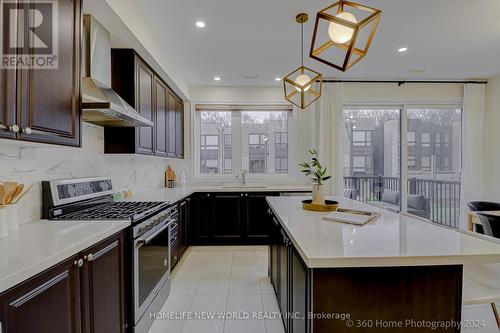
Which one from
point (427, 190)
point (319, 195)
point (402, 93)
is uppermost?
point (402, 93)

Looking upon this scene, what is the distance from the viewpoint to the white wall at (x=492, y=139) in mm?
4340

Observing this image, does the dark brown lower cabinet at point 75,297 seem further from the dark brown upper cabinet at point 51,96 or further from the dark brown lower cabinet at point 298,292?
the dark brown lower cabinet at point 298,292

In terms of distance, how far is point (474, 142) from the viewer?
4.48 metres

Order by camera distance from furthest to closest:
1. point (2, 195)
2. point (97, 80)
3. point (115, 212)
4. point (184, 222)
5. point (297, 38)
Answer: point (184, 222) < point (297, 38) < point (97, 80) < point (115, 212) < point (2, 195)

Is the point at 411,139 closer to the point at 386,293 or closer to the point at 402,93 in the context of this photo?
the point at 402,93

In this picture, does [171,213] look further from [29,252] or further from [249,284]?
[29,252]

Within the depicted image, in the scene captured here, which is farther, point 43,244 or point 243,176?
point 243,176

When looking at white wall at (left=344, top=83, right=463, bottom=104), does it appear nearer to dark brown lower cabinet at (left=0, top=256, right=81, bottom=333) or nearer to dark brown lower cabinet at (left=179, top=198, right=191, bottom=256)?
dark brown lower cabinet at (left=179, top=198, right=191, bottom=256)

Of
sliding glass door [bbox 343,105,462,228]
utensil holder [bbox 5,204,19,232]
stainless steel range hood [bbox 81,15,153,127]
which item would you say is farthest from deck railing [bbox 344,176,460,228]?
utensil holder [bbox 5,204,19,232]

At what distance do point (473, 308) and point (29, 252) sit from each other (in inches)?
133

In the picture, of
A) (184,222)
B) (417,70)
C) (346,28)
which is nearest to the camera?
(346,28)

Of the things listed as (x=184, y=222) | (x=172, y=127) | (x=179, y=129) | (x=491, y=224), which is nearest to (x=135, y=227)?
(x=184, y=222)

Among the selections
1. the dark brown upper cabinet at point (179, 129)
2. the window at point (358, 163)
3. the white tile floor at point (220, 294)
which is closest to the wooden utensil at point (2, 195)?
the white tile floor at point (220, 294)

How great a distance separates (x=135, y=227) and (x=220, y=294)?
1.29m
